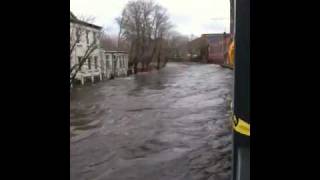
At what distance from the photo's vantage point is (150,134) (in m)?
16.5

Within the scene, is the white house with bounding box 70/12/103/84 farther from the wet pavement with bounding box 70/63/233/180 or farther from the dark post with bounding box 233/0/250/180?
the dark post with bounding box 233/0/250/180

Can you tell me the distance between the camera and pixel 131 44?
41.5 meters

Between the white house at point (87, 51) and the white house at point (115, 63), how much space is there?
129cm

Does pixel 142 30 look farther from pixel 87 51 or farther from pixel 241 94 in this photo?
pixel 241 94

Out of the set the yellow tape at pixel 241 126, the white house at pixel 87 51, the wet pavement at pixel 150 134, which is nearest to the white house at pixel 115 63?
the white house at pixel 87 51

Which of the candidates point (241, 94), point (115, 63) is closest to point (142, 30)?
point (115, 63)

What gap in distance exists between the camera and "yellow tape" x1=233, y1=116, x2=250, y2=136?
1456 mm

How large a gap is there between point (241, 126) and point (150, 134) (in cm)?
1510

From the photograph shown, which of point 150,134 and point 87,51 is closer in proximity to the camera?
point 150,134

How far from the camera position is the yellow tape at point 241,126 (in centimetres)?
146

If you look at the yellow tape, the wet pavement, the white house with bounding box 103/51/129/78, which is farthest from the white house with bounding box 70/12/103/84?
the yellow tape

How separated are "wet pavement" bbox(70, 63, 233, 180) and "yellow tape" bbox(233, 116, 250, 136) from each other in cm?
166
